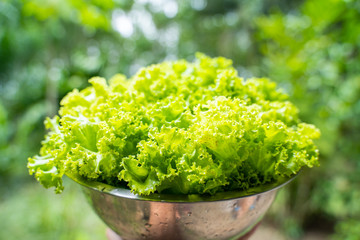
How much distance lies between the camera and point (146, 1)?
3717mm

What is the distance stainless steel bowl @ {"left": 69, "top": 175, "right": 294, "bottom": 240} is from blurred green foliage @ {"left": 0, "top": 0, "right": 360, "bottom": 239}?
0.97 metres

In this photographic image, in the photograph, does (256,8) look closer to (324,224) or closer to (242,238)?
(324,224)

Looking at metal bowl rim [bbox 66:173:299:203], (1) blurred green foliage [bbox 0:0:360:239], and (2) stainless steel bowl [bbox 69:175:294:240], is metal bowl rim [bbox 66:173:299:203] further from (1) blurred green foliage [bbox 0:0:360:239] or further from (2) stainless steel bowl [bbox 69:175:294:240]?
(1) blurred green foliage [bbox 0:0:360:239]

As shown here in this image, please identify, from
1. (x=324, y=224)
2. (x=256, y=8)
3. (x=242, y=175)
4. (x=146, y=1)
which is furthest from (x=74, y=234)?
(x=146, y=1)

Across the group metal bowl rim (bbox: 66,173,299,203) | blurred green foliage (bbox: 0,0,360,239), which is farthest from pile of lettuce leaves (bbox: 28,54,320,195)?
blurred green foliage (bbox: 0,0,360,239)

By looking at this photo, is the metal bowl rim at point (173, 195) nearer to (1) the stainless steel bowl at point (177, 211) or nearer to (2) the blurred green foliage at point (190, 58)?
(1) the stainless steel bowl at point (177, 211)

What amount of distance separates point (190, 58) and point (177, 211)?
3564 millimetres

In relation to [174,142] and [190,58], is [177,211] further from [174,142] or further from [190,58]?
[190,58]

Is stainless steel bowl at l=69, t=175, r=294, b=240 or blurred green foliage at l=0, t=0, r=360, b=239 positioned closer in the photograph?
stainless steel bowl at l=69, t=175, r=294, b=240

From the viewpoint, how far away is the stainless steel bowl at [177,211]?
1.58 feet

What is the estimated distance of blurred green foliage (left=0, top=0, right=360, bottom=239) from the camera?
5.05 ft

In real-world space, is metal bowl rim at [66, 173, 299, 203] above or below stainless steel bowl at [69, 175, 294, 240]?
above

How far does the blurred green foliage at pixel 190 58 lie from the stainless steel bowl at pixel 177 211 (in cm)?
97

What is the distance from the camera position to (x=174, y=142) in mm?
506
